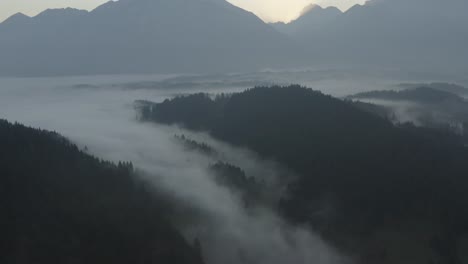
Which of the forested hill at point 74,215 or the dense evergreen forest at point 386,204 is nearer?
the forested hill at point 74,215

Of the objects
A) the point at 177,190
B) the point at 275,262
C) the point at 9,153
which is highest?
the point at 9,153

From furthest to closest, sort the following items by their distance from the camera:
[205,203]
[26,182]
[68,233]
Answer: [205,203]
[26,182]
[68,233]

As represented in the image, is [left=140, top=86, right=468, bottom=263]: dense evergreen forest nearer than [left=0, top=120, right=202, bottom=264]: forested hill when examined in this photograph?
No

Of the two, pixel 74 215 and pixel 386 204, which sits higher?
pixel 74 215

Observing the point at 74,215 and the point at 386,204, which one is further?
the point at 386,204

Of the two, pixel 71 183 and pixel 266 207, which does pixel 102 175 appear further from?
pixel 266 207

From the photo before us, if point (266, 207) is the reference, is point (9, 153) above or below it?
above

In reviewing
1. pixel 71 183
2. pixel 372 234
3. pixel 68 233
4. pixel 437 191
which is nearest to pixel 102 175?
pixel 71 183

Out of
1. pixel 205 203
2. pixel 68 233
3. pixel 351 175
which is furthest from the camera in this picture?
pixel 351 175
